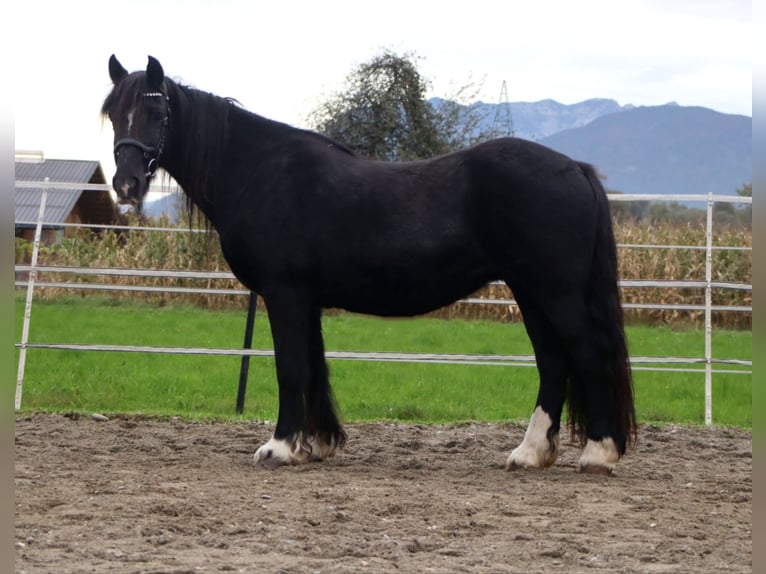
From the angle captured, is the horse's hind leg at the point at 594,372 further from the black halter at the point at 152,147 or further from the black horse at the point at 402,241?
the black halter at the point at 152,147

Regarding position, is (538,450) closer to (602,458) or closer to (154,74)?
(602,458)

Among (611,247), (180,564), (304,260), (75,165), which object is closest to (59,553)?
(180,564)

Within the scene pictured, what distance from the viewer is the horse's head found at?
207 inches

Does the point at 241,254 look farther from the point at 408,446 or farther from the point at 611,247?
the point at 611,247

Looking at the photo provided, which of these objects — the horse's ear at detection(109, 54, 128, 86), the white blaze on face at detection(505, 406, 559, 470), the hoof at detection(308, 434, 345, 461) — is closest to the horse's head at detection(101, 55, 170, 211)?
the horse's ear at detection(109, 54, 128, 86)

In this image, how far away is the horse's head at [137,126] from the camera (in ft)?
17.2

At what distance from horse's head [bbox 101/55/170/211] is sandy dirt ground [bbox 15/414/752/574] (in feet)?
5.49

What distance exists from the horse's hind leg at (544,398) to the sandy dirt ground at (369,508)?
12 centimetres

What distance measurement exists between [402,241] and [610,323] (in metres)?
1.29

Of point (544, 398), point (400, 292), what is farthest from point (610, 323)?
point (400, 292)

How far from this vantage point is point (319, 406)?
5.66m

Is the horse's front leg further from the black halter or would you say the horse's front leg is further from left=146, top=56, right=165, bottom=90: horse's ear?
left=146, top=56, right=165, bottom=90: horse's ear

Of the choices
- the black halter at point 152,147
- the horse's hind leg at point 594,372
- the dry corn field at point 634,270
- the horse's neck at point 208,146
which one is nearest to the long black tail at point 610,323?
the horse's hind leg at point 594,372

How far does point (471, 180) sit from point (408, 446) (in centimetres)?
198
